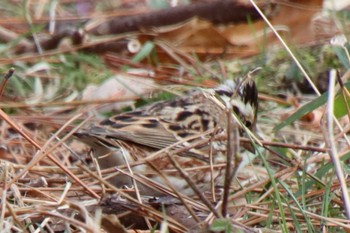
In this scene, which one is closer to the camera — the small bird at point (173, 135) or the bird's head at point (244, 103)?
the small bird at point (173, 135)

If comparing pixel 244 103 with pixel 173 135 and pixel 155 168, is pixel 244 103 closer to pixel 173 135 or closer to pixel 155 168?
pixel 173 135

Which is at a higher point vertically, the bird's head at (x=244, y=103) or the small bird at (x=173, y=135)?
the bird's head at (x=244, y=103)

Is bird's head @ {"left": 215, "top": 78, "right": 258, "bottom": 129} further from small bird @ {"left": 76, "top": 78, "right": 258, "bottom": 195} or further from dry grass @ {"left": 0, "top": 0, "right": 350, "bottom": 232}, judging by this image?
dry grass @ {"left": 0, "top": 0, "right": 350, "bottom": 232}

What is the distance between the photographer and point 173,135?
4.34m

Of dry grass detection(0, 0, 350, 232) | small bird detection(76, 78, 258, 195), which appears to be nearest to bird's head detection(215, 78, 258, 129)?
small bird detection(76, 78, 258, 195)

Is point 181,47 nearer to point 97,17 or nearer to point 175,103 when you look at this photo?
point 97,17

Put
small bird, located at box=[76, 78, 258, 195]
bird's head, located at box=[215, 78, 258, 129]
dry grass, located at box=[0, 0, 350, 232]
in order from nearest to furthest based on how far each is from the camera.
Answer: dry grass, located at box=[0, 0, 350, 232] < small bird, located at box=[76, 78, 258, 195] < bird's head, located at box=[215, 78, 258, 129]

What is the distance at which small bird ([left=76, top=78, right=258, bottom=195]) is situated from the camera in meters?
3.89

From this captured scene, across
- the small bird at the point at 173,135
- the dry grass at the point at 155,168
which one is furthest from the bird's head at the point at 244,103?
the dry grass at the point at 155,168

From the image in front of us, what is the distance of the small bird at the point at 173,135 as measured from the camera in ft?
12.8

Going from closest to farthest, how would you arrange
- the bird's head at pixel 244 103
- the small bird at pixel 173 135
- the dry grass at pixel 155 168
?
the dry grass at pixel 155 168 < the small bird at pixel 173 135 < the bird's head at pixel 244 103

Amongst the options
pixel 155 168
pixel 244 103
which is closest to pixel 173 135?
pixel 244 103

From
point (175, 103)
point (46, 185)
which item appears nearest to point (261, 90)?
point (175, 103)

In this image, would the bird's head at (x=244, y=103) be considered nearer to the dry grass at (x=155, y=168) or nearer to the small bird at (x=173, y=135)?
the small bird at (x=173, y=135)
